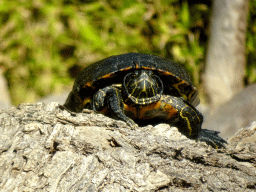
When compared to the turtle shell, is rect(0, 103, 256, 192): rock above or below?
below

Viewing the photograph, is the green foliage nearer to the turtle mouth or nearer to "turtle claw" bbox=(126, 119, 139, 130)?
the turtle mouth

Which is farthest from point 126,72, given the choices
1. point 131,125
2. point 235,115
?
point 235,115

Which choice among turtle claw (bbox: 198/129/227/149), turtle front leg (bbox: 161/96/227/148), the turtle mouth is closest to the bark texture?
turtle claw (bbox: 198/129/227/149)

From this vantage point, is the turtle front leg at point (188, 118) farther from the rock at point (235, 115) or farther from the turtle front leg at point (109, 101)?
the rock at point (235, 115)

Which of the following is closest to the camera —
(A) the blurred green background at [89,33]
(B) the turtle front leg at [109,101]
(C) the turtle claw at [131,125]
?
(C) the turtle claw at [131,125]

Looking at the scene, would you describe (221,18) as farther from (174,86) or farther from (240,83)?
(174,86)

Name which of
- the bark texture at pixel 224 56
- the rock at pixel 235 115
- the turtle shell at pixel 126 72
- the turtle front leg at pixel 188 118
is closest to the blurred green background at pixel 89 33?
the bark texture at pixel 224 56

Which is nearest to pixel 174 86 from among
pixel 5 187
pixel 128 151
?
pixel 128 151
